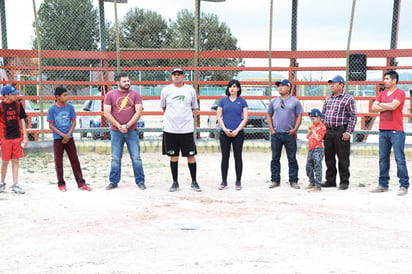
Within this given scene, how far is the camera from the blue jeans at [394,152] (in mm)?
6988

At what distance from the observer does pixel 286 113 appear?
7.60 metres

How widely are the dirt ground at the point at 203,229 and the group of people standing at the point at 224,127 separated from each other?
1.02 feet

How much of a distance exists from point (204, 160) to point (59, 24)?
394 inches

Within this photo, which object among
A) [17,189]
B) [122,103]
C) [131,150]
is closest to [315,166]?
[131,150]

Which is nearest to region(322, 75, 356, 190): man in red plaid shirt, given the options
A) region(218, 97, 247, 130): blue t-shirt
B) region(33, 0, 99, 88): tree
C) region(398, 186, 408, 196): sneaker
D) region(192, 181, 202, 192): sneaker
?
region(398, 186, 408, 196): sneaker

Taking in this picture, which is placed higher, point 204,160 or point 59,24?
point 59,24

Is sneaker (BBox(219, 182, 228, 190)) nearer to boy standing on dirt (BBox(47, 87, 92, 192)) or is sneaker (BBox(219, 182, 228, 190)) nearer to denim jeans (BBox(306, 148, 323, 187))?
denim jeans (BBox(306, 148, 323, 187))

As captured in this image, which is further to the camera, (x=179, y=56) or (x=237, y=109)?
(x=179, y=56)

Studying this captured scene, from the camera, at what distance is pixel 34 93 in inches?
560

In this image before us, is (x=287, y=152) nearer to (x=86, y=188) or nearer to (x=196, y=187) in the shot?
(x=196, y=187)

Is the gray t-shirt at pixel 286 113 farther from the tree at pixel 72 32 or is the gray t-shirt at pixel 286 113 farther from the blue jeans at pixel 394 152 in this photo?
the tree at pixel 72 32

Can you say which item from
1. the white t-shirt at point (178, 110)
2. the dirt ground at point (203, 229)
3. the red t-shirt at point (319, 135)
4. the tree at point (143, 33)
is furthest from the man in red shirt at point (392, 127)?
the tree at point (143, 33)

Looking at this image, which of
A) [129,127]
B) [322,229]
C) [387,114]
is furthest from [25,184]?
[387,114]

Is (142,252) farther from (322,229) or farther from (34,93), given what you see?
(34,93)
